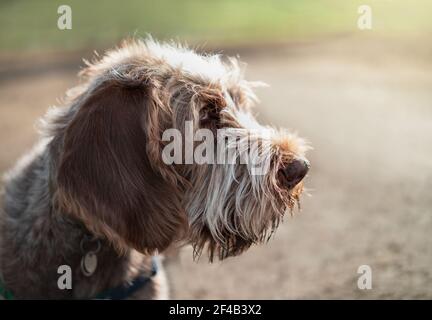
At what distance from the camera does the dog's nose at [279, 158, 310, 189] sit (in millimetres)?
3461

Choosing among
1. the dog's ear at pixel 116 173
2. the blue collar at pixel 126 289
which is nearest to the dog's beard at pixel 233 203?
the dog's ear at pixel 116 173

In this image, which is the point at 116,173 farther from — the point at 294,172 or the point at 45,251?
the point at 294,172

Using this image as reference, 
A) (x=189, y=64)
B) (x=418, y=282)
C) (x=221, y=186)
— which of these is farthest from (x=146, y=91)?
(x=418, y=282)

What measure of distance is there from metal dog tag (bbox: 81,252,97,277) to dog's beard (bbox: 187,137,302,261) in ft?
1.90

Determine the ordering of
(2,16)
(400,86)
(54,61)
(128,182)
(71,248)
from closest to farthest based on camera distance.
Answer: (128,182)
(71,248)
(400,86)
(54,61)
(2,16)

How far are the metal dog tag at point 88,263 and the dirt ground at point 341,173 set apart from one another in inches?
76.3

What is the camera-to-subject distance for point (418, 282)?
193 inches

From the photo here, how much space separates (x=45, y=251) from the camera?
3.65 m

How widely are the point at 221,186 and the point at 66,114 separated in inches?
39.6

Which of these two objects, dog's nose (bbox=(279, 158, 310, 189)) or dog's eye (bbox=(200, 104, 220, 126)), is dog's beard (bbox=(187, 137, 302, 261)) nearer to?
dog's nose (bbox=(279, 158, 310, 189))

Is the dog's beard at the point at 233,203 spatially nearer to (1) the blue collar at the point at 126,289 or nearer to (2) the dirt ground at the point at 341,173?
(1) the blue collar at the point at 126,289

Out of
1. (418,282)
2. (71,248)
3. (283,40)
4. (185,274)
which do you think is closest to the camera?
(71,248)

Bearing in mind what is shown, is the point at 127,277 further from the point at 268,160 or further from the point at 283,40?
the point at 283,40

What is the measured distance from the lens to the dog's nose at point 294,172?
3.46 m
